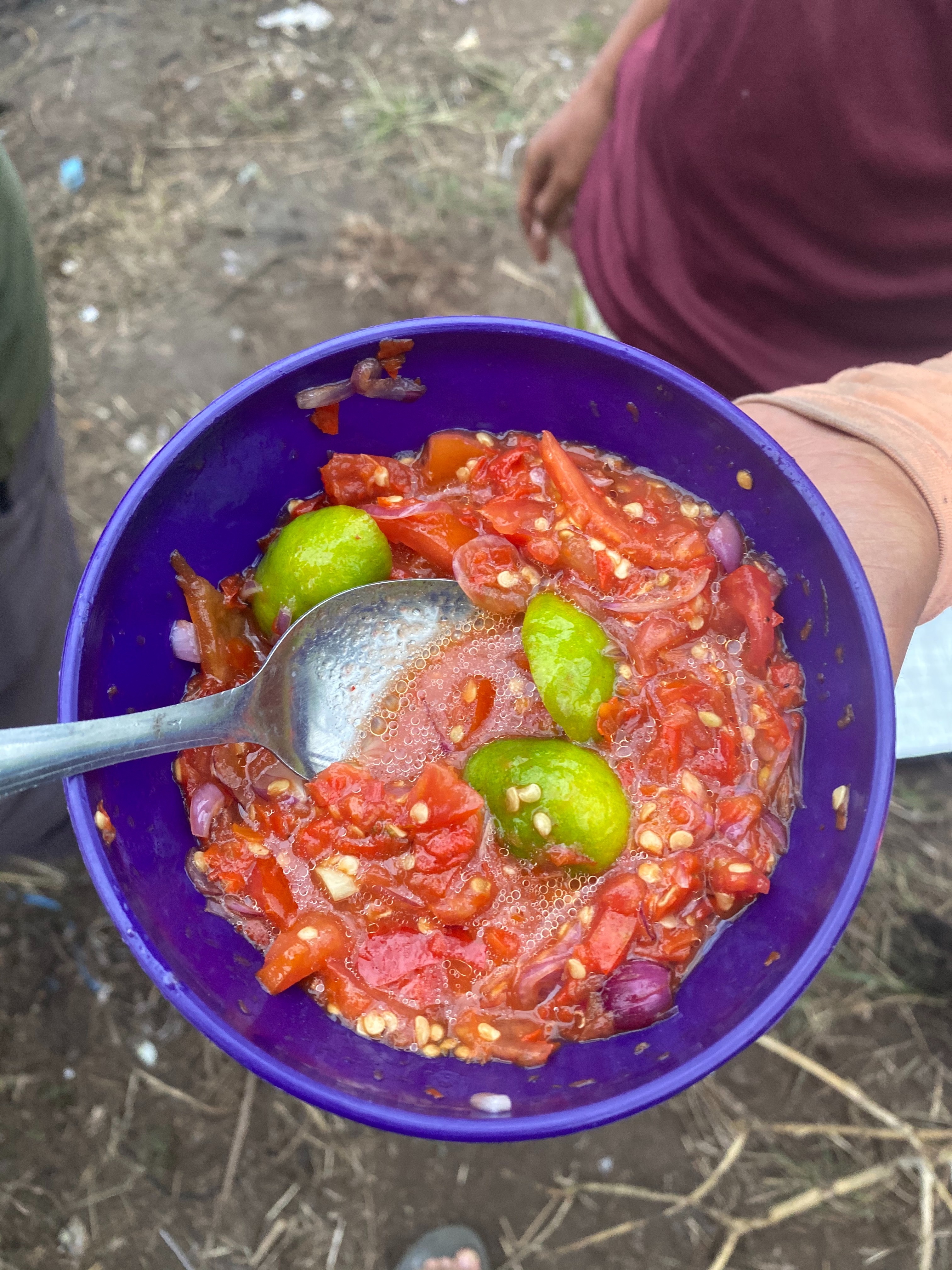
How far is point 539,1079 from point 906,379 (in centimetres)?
186

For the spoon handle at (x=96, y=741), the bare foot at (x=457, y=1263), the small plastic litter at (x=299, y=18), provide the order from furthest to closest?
the small plastic litter at (x=299, y=18), the bare foot at (x=457, y=1263), the spoon handle at (x=96, y=741)

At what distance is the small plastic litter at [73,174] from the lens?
179 inches

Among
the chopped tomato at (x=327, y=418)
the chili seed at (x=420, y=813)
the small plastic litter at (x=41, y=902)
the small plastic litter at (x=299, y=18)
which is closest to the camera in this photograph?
the chili seed at (x=420, y=813)

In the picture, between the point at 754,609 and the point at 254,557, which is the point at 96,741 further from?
the point at 754,609

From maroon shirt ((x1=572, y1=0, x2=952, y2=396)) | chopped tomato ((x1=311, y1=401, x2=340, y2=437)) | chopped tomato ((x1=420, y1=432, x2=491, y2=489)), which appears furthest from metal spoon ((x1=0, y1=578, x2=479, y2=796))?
maroon shirt ((x1=572, y1=0, x2=952, y2=396))

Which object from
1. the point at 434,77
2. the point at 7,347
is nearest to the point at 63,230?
the point at 434,77

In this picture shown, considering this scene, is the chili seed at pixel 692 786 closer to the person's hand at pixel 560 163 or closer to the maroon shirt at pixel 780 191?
the maroon shirt at pixel 780 191

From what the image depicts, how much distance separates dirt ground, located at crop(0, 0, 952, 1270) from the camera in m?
3.44

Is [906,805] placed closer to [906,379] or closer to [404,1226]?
[906,379]

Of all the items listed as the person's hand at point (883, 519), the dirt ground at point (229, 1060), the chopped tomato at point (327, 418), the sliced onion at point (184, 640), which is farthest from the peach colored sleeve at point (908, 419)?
the dirt ground at point (229, 1060)

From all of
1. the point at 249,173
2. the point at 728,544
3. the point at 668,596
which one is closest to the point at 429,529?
the point at 668,596

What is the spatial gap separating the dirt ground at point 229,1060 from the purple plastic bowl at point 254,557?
6.76 feet

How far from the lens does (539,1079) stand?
1812mm

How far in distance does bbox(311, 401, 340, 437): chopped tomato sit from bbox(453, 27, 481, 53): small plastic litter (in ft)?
13.1
